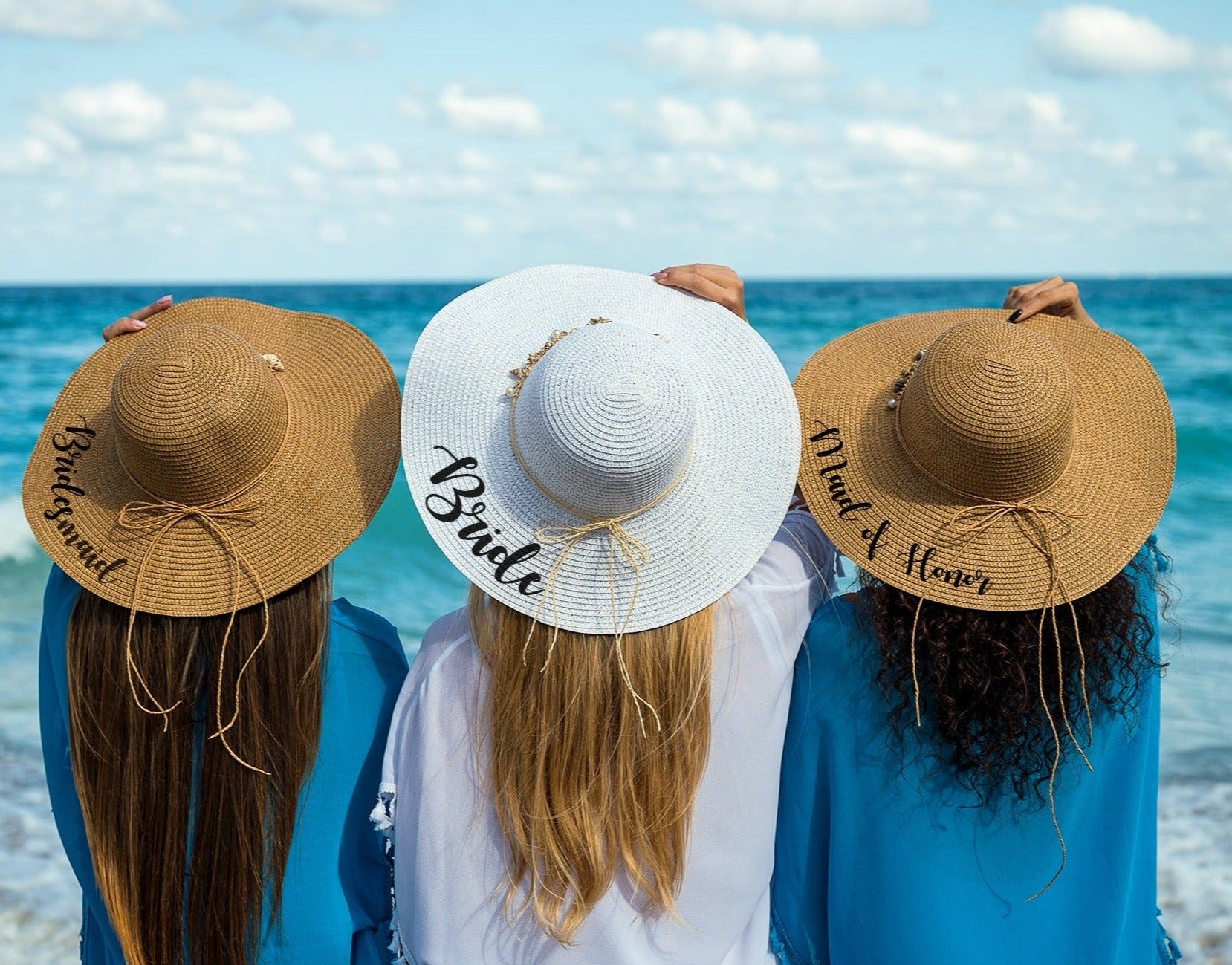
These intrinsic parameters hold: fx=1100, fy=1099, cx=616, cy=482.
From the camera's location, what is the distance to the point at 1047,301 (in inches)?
75.3

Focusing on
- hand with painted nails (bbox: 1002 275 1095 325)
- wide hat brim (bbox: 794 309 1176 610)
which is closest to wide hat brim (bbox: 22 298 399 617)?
wide hat brim (bbox: 794 309 1176 610)

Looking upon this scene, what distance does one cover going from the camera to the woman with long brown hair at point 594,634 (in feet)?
5.12

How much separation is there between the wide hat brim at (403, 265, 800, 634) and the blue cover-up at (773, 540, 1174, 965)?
26 centimetres

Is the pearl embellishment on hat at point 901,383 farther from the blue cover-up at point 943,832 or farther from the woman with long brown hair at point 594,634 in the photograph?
the blue cover-up at point 943,832

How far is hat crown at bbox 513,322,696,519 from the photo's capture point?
1.48m

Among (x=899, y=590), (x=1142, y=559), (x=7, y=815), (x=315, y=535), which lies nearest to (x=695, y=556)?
(x=899, y=590)

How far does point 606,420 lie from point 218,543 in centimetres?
63

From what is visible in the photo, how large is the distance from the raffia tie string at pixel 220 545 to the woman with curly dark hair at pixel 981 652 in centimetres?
86

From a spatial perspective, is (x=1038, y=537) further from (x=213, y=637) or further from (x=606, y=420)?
(x=213, y=637)

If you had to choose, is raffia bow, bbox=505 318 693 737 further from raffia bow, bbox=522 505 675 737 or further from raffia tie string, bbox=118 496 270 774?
raffia tie string, bbox=118 496 270 774

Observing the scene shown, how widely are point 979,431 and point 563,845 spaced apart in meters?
0.85

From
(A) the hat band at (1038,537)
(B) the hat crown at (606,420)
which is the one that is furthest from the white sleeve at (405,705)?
(A) the hat band at (1038,537)

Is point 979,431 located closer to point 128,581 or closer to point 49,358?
point 128,581

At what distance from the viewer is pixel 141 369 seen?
5.14 ft
